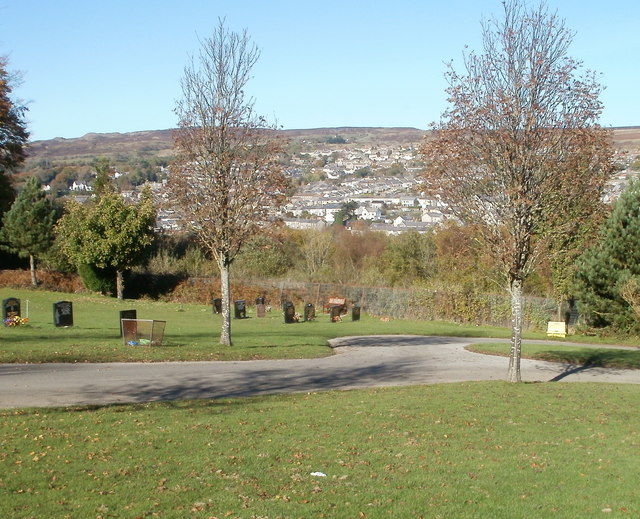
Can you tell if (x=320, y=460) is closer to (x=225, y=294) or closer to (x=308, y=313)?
(x=225, y=294)

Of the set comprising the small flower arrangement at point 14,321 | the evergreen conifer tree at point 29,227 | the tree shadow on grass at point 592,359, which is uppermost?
the evergreen conifer tree at point 29,227

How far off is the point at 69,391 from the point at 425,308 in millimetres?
32527

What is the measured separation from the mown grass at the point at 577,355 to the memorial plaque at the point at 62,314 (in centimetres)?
1599

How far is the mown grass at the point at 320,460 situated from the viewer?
26.0 ft

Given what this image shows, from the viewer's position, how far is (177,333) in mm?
31219

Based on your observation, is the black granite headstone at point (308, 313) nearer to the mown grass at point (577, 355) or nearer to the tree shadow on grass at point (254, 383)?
the mown grass at point (577, 355)

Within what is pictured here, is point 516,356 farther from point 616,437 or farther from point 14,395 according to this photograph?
point 14,395

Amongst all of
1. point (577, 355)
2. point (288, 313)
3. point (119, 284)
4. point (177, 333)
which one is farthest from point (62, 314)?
point (119, 284)

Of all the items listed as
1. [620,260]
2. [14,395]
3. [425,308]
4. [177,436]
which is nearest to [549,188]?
[177,436]

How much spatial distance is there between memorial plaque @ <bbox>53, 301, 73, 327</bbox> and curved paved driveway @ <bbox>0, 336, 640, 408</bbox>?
10.9 m

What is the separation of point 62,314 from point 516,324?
19.0 m

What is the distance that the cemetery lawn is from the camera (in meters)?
22.0

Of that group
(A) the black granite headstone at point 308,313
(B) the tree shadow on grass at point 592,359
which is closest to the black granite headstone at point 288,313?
(A) the black granite headstone at point 308,313

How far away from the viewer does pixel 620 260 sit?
117ft
